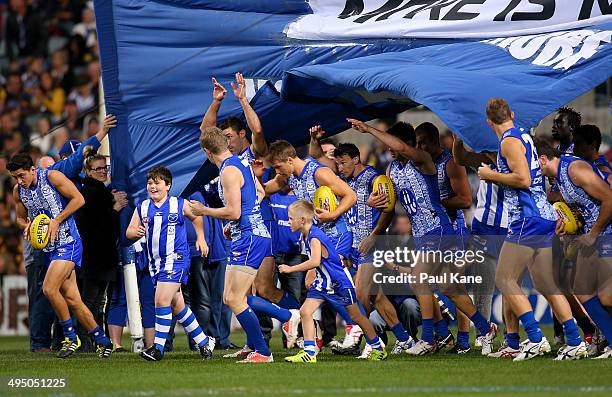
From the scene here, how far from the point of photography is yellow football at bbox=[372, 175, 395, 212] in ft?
41.4

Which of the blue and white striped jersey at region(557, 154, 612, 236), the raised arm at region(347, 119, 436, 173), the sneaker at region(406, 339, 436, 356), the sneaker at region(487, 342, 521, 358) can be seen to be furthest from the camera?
the sneaker at region(406, 339, 436, 356)

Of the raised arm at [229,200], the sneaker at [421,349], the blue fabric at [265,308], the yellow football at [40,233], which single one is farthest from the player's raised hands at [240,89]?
the sneaker at [421,349]

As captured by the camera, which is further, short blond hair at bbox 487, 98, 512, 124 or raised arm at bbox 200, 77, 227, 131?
raised arm at bbox 200, 77, 227, 131

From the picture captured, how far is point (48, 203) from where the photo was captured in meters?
13.2

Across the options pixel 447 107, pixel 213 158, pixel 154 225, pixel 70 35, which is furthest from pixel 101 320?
pixel 70 35

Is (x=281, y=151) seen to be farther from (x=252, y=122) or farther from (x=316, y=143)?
(x=316, y=143)

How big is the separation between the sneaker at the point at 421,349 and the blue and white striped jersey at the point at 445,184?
121cm

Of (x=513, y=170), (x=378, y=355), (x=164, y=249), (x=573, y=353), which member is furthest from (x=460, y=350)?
(x=164, y=249)

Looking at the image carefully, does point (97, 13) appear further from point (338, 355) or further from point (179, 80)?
point (338, 355)

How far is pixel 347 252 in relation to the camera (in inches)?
488

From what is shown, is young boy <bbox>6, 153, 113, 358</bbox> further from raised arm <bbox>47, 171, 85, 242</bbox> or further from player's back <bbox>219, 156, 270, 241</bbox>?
player's back <bbox>219, 156, 270, 241</bbox>

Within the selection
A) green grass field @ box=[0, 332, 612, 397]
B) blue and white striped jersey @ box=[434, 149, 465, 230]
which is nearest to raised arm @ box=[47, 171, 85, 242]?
green grass field @ box=[0, 332, 612, 397]

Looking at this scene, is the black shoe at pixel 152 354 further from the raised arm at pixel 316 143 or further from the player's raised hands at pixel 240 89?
the raised arm at pixel 316 143

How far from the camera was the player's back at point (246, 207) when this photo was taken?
11312 mm
